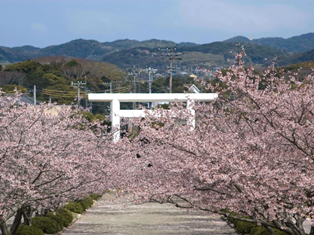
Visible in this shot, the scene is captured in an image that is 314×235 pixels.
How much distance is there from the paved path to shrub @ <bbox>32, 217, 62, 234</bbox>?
958 millimetres

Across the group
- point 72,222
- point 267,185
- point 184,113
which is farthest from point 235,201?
point 72,222

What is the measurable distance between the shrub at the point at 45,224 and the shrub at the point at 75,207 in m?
5.54

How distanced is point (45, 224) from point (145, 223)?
525 centimetres

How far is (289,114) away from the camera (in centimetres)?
1084

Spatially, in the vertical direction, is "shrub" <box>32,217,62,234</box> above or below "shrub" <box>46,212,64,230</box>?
above

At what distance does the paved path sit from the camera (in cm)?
1972

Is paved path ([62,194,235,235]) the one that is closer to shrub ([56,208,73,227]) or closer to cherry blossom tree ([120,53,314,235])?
shrub ([56,208,73,227])

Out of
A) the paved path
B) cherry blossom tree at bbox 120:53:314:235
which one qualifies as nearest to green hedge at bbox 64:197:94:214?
the paved path

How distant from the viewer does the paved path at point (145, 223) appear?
1972cm

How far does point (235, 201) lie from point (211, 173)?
784 millimetres

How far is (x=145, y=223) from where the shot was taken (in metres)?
22.3

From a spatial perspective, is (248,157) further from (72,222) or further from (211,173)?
(72,222)

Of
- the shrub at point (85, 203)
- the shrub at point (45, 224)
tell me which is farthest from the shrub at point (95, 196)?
the shrub at point (45, 224)

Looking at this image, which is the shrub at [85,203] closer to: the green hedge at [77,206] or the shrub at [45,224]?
the green hedge at [77,206]
